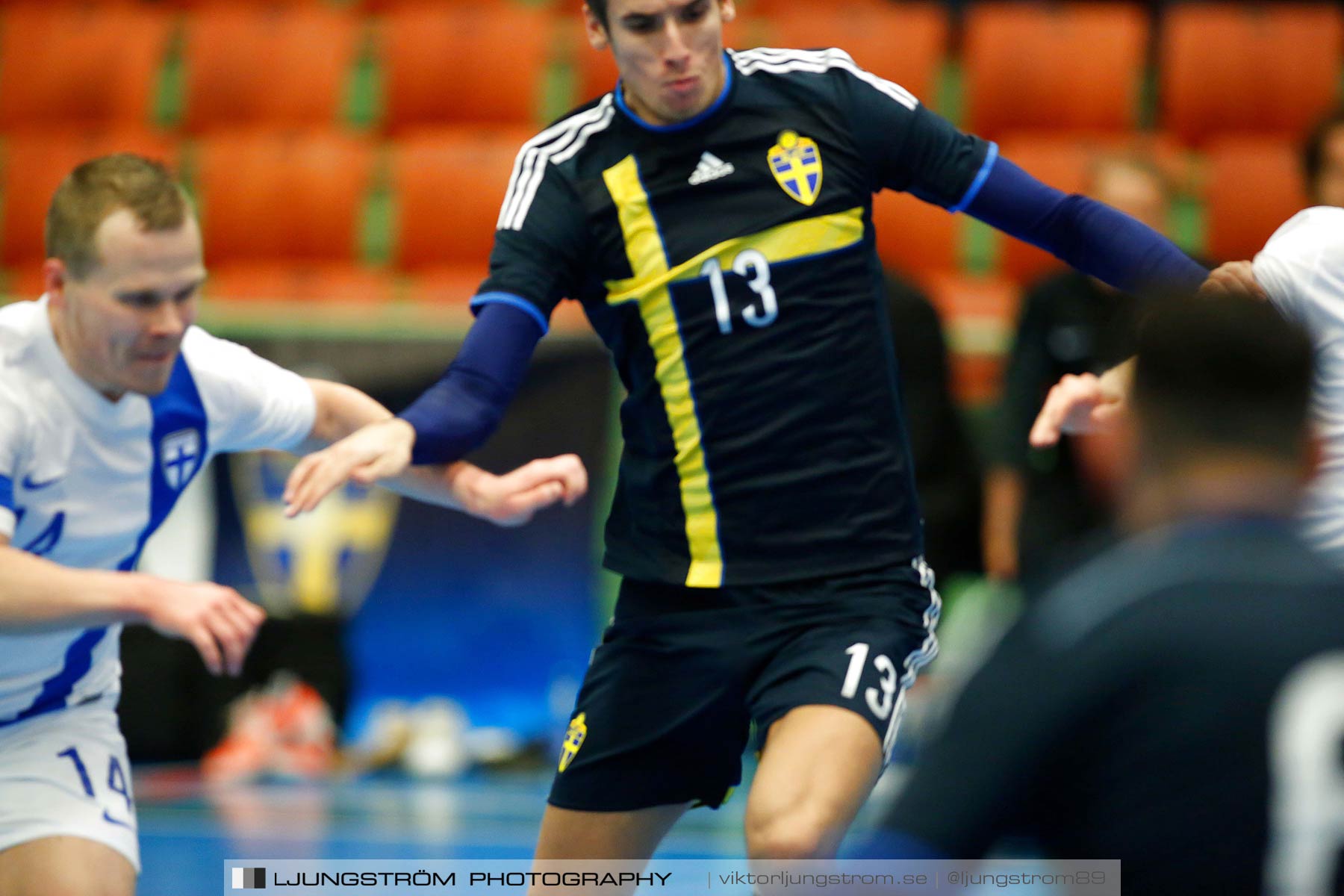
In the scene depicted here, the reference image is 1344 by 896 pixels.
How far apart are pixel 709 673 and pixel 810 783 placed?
0.50 meters

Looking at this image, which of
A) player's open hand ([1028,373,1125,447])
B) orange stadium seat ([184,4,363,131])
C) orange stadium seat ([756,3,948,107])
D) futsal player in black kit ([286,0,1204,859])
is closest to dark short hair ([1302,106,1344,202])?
futsal player in black kit ([286,0,1204,859])

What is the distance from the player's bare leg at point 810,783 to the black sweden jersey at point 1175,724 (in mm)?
1304

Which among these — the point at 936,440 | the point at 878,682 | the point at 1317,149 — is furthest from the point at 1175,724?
the point at 936,440

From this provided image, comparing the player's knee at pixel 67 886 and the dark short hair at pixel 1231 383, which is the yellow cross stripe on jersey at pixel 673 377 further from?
the dark short hair at pixel 1231 383

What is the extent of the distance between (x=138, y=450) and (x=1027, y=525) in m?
4.27

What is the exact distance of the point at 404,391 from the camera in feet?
27.6

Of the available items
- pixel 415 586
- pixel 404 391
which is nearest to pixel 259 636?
pixel 415 586

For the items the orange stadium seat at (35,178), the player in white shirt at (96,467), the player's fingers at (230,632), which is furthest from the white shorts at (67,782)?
the orange stadium seat at (35,178)

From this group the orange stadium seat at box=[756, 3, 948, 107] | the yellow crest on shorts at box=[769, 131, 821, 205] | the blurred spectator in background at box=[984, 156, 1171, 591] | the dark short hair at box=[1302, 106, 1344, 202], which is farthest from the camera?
the orange stadium seat at box=[756, 3, 948, 107]

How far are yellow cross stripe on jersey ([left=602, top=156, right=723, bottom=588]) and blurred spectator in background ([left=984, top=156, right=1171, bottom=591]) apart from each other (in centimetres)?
335

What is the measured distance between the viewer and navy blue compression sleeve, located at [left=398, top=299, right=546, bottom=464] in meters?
3.80

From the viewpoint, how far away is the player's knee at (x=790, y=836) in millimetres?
3451

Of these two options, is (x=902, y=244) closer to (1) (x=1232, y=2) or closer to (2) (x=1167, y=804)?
(1) (x=1232, y=2)

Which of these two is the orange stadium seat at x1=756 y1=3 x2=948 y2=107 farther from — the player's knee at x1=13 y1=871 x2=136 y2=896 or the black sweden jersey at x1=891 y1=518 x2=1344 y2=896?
the black sweden jersey at x1=891 y1=518 x2=1344 y2=896
